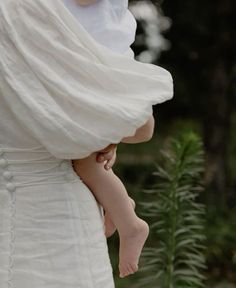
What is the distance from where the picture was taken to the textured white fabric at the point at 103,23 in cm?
220

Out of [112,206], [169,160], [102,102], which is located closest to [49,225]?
[112,206]

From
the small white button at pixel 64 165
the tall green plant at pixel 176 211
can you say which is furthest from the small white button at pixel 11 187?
the tall green plant at pixel 176 211

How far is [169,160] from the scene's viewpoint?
3.71 m

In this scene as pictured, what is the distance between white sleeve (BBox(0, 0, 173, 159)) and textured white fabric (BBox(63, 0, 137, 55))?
0.06 meters

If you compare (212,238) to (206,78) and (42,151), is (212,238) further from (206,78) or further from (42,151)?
(42,151)

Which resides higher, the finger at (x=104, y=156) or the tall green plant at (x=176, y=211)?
the finger at (x=104, y=156)

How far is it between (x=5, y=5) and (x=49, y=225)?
1.74 ft

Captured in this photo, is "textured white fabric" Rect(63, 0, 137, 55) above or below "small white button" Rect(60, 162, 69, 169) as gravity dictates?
above

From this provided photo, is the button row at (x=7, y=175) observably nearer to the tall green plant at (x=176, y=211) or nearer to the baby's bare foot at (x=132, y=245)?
the baby's bare foot at (x=132, y=245)

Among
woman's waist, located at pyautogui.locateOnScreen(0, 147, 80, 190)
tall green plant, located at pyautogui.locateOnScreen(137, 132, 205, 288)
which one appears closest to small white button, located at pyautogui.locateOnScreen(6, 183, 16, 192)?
woman's waist, located at pyautogui.locateOnScreen(0, 147, 80, 190)

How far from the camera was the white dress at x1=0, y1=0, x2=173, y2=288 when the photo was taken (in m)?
2.12

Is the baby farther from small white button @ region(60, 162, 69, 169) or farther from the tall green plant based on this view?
the tall green plant

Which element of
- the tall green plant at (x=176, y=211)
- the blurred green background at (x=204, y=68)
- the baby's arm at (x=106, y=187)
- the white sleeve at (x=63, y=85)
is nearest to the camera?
the white sleeve at (x=63, y=85)

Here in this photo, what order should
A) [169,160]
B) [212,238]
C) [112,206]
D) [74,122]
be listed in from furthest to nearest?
1. [212,238]
2. [169,160]
3. [112,206]
4. [74,122]
